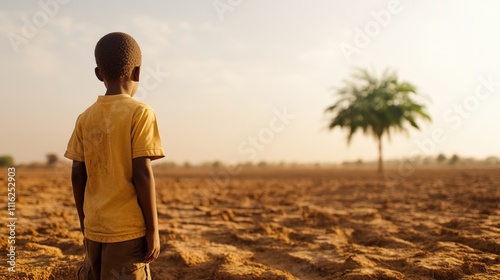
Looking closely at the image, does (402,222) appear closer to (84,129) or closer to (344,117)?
(84,129)

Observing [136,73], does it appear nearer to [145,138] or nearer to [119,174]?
[145,138]

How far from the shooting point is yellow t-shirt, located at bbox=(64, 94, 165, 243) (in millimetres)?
1959

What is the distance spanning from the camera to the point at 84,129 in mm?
2098

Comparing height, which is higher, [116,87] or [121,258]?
[116,87]

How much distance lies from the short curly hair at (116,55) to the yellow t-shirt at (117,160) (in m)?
0.13

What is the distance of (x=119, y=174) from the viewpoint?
1985mm

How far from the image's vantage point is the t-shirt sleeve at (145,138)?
6.40ft

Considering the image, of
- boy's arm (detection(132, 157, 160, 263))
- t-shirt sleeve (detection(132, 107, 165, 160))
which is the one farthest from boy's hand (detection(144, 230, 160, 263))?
t-shirt sleeve (detection(132, 107, 165, 160))

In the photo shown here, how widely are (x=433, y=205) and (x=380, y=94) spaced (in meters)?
15.2

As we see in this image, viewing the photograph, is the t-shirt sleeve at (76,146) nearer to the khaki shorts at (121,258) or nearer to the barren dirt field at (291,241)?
the khaki shorts at (121,258)

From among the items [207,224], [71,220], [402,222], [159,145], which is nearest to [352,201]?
[402,222]

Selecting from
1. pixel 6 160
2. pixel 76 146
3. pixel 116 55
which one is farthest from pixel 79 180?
pixel 6 160

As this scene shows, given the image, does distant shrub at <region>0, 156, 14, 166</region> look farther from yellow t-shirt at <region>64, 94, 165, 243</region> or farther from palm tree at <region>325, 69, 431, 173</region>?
yellow t-shirt at <region>64, 94, 165, 243</region>

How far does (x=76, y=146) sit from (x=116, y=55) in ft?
1.76
